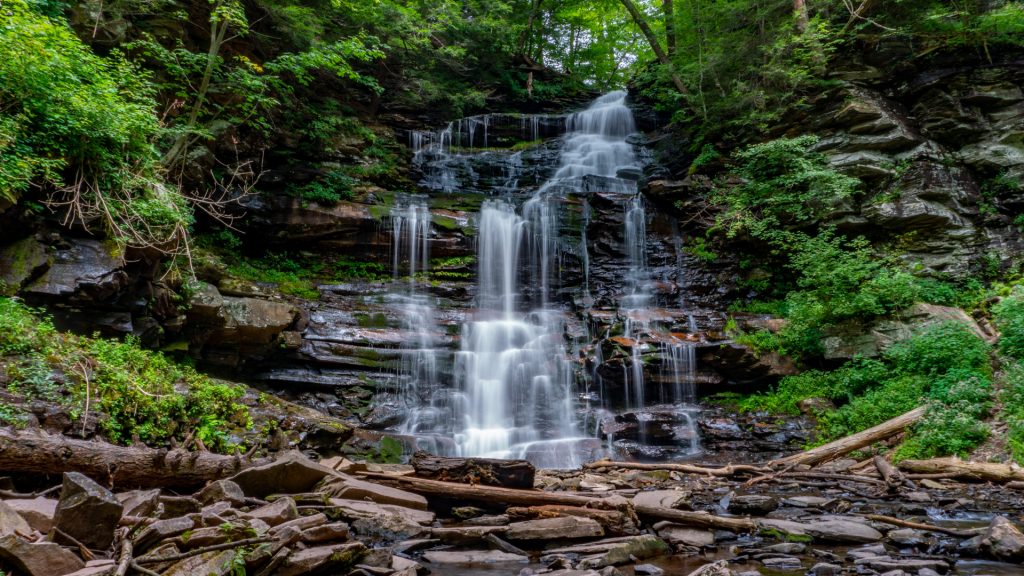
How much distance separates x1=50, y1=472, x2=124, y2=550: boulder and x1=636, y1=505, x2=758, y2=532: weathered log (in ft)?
15.0

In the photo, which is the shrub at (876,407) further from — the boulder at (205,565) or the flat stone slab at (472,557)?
the boulder at (205,565)

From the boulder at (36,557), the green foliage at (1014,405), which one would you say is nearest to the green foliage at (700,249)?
the green foliage at (1014,405)

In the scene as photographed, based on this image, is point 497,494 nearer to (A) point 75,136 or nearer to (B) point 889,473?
(B) point 889,473

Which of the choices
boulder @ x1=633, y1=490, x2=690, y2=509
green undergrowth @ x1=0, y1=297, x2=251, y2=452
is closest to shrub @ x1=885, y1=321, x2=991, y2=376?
boulder @ x1=633, y1=490, x2=690, y2=509

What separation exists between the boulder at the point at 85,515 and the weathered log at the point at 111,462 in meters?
1.33

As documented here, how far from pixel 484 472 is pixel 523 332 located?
841cm

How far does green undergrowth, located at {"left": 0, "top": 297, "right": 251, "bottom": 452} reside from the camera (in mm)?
5320

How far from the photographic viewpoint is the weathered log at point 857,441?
8.99 m

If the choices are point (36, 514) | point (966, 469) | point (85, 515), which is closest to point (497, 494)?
point (85, 515)

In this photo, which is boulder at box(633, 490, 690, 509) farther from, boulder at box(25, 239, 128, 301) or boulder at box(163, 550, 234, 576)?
boulder at box(25, 239, 128, 301)

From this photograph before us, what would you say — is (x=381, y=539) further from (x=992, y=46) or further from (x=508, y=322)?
(x=992, y=46)

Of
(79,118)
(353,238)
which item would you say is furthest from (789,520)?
(353,238)

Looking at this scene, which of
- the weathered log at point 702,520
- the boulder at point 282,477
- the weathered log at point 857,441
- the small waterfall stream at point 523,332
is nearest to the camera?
the boulder at point 282,477

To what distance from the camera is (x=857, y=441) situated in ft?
30.1
